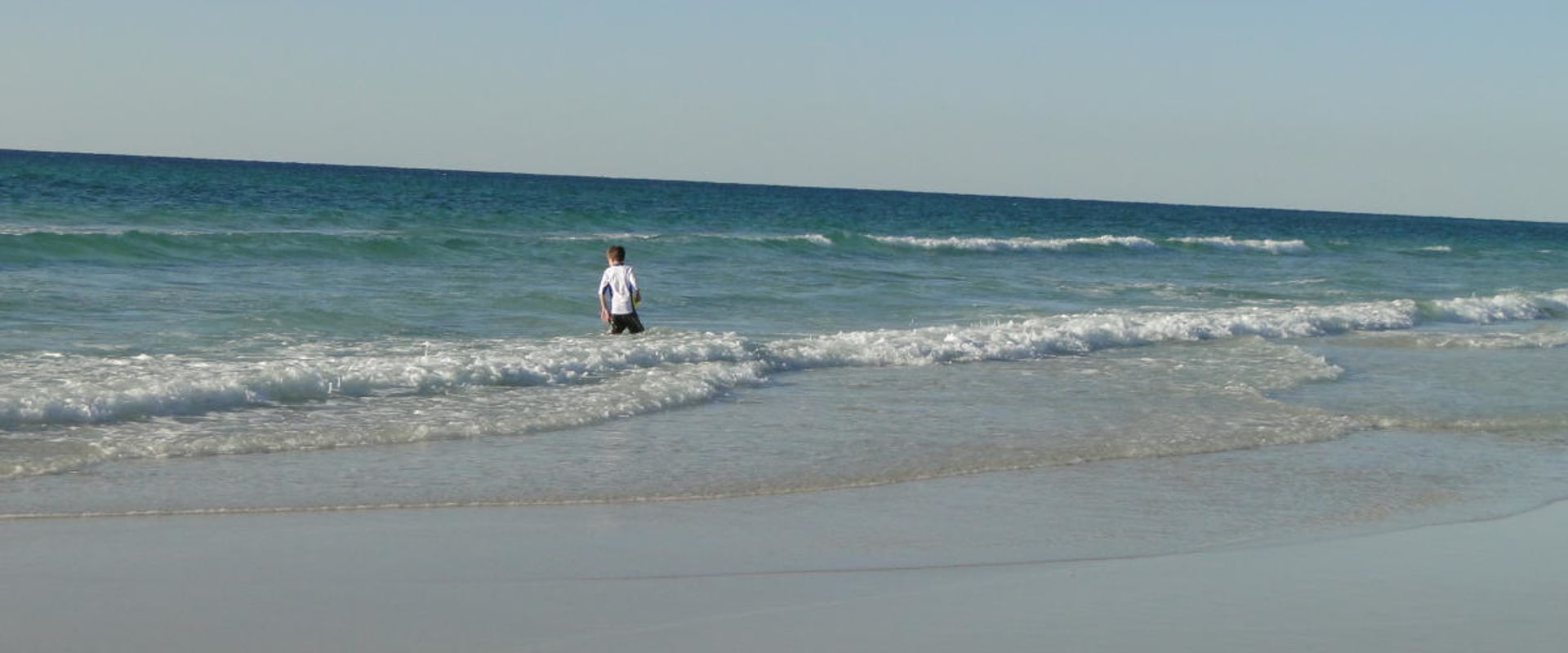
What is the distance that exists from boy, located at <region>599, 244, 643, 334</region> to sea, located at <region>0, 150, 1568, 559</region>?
0.68ft

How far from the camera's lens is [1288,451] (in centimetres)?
978

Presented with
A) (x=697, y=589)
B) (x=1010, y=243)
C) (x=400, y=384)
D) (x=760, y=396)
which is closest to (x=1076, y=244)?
(x=1010, y=243)

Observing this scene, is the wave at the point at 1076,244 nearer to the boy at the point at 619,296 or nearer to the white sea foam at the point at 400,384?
the white sea foam at the point at 400,384

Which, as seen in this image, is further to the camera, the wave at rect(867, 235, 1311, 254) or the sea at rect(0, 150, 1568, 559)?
the wave at rect(867, 235, 1311, 254)

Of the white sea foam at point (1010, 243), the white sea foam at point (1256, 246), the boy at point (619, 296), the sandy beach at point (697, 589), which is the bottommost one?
the white sea foam at point (1256, 246)

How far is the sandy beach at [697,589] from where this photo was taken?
5.27 m

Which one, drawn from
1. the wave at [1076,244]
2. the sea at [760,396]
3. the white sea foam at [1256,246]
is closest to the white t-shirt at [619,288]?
the sea at [760,396]

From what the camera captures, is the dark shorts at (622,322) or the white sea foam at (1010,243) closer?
the dark shorts at (622,322)

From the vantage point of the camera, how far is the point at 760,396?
460 inches

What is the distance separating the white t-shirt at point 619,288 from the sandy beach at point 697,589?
7.32m

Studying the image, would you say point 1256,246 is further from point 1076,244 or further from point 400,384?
point 400,384

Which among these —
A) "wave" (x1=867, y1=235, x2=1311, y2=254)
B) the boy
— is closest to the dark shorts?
the boy

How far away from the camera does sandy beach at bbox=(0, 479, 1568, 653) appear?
5.27 m

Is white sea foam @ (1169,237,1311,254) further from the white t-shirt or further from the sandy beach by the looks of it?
the sandy beach
